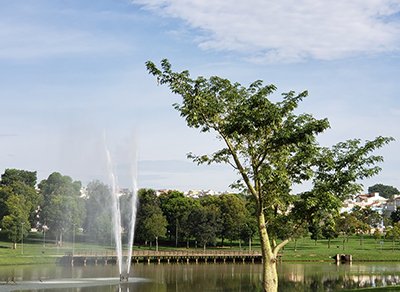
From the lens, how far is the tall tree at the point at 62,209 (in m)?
108

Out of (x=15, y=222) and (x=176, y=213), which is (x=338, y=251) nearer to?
(x=176, y=213)

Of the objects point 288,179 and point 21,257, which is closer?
point 288,179

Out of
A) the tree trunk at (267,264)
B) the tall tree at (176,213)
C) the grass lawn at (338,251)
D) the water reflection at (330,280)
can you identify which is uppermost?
the tall tree at (176,213)

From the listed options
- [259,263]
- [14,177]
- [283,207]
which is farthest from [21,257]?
[283,207]

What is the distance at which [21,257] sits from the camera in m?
87.0

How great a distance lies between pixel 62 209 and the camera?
10875 centimetres

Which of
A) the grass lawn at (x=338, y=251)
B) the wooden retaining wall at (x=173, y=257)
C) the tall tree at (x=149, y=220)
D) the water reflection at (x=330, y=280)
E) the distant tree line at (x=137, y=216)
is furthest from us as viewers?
the tall tree at (x=149, y=220)

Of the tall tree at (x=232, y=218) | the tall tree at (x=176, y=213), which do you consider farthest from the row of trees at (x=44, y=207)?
the tall tree at (x=232, y=218)

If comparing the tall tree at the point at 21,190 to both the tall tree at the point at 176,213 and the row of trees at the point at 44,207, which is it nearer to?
the row of trees at the point at 44,207

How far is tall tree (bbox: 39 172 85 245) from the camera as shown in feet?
354

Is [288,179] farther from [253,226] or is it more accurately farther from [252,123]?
[253,226]

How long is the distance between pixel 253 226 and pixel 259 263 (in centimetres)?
1137

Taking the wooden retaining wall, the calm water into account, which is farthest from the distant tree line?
the calm water

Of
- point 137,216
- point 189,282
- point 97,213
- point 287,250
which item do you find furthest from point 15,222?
point 287,250
